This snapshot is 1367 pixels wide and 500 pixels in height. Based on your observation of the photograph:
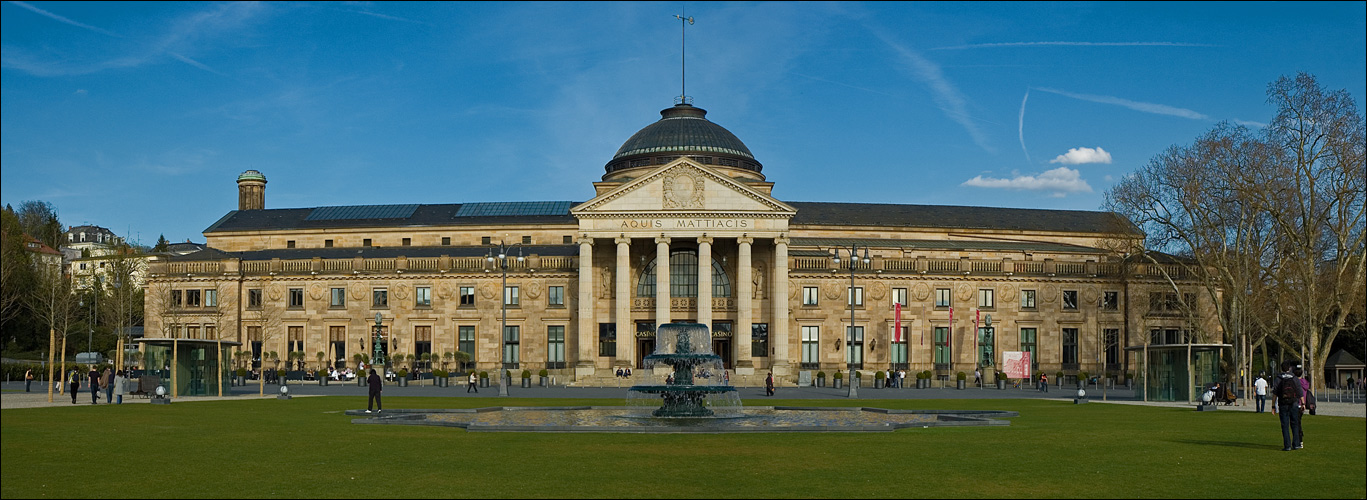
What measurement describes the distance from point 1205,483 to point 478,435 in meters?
16.9

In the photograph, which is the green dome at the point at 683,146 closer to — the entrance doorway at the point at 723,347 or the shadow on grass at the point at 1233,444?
the entrance doorway at the point at 723,347

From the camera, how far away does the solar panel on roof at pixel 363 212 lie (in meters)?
109

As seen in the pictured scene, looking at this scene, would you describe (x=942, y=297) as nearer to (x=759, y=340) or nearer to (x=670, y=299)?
(x=759, y=340)

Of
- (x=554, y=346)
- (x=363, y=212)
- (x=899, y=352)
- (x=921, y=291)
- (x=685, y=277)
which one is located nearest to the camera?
(x=685, y=277)

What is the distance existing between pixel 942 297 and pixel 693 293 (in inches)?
756

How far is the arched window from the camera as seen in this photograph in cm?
9031

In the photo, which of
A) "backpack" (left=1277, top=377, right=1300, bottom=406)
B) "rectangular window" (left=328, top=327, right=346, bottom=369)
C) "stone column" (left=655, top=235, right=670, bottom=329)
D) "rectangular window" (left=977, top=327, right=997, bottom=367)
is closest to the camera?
"backpack" (left=1277, top=377, right=1300, bottom=406)

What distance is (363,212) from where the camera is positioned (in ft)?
362

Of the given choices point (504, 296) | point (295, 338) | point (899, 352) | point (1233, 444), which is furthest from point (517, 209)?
point (1233, 444)

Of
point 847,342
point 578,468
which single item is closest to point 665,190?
point 847,342

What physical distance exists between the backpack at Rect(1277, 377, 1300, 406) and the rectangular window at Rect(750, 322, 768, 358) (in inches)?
2505

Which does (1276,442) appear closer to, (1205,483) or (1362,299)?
(1205,483)

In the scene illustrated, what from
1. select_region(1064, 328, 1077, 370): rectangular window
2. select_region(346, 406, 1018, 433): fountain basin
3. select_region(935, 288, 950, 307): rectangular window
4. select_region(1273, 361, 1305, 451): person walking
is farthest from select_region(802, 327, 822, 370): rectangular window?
select_region(1273, 361, 1305, 451): person walking

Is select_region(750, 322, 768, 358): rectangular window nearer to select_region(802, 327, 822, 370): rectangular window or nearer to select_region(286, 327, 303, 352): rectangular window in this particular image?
select_region(802, 327, 822, 370): rectangular window
